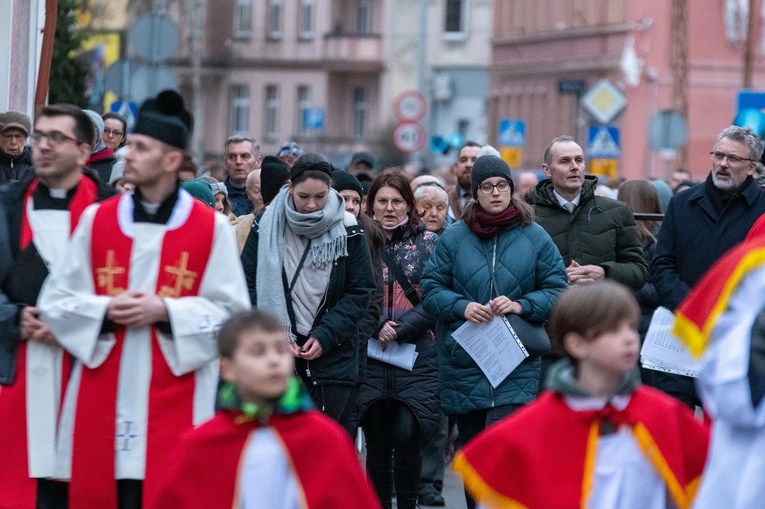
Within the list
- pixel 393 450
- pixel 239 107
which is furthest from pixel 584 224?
pixel 239 107

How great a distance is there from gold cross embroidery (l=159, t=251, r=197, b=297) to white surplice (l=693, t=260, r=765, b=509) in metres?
1.98

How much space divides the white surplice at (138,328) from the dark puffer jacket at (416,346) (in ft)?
11.6

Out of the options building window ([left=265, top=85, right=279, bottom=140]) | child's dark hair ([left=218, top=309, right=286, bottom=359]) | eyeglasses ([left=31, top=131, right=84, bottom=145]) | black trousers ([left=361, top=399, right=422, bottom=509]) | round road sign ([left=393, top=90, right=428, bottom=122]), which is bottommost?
black trousers ([left=361, top=399, right=422, bottom=509])

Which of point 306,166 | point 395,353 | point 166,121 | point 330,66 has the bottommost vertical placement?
point 395,353

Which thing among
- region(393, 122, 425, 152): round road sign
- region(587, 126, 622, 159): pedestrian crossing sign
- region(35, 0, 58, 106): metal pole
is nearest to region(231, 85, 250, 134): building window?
region(393, 122, 425, 152): round road sign

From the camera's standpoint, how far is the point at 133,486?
6816 mm

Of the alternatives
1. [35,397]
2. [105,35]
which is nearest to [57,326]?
[35,397]

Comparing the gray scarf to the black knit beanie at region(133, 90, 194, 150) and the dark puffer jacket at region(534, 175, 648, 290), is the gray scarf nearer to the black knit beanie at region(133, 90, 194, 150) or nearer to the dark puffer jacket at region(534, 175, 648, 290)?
the dark puffer jacket at region(534, 175, 648, 290)

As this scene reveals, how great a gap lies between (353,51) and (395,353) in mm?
68229

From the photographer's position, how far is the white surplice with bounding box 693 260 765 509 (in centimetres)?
565

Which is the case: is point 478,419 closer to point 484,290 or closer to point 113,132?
point 484,290

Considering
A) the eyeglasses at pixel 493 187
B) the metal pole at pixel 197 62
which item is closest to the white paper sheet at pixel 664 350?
the eyeglasses at pixel 493 187

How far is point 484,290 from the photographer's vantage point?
31.4 feet

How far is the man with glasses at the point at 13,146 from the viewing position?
11203 millimetres
